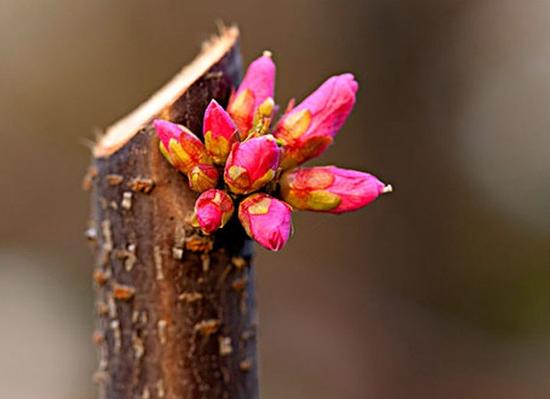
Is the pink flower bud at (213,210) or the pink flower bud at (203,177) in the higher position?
the pink flower bud at (203,177)

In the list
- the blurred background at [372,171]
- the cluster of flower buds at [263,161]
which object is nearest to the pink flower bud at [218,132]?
the cluster of flower buds at [263,161]

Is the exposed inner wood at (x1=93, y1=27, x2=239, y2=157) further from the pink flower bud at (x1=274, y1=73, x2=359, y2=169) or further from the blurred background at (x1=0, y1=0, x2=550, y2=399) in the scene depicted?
the blurred background at (x1=0, y1=0, x2=550, y2=399)

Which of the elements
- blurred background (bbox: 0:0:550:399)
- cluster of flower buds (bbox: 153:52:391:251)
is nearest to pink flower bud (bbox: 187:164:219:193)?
cluster of flower buds (bbox: 153:52:391:251)

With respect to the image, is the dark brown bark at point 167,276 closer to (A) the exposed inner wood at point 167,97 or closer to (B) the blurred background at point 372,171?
(A) the exposed inner wood at point 167,97

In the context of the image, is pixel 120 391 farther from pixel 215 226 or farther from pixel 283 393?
pixel 283 393

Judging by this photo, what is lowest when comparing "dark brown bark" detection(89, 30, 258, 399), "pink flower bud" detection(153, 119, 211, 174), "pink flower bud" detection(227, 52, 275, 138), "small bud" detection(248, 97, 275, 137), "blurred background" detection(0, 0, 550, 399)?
"dark brown bark" detection(89, 30, 258, 399)

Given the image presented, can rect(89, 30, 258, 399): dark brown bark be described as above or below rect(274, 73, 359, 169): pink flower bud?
below

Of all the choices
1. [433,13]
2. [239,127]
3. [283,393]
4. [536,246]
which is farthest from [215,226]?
[536,246]
